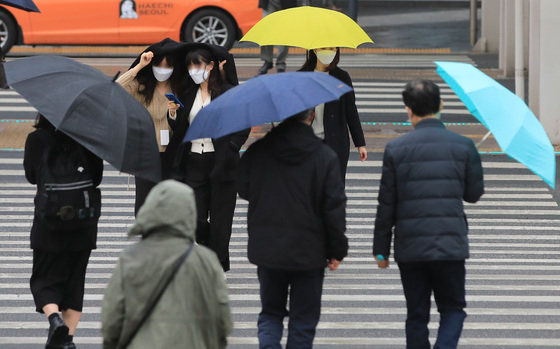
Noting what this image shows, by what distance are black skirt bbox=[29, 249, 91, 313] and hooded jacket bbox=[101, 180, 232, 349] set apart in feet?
7.03

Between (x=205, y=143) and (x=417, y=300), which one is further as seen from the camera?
(x=205, y=143)

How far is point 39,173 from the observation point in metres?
6.66

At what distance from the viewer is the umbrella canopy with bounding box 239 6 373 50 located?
8508mm

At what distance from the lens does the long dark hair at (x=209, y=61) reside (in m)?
8.05

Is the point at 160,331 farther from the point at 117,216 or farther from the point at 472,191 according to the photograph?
the point at 117,216

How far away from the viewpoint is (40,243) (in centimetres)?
670

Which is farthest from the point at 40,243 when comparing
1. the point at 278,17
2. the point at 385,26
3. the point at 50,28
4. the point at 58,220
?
the point at 385,26

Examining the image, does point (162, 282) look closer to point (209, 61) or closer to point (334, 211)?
point (334, 211)

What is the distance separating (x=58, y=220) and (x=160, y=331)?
2.10m

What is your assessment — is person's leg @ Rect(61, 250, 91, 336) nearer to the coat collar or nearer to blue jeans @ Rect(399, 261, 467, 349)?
blue jeans @ Rect(399, 261, 467, 349)

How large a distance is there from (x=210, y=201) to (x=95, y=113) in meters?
2.20

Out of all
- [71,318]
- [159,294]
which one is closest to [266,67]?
[71,318]

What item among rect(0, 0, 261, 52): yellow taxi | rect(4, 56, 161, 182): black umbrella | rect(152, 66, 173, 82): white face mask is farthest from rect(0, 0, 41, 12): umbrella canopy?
rect(0, 0, 261, 52): yellow taxi

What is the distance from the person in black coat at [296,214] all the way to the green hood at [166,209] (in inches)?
57.9
